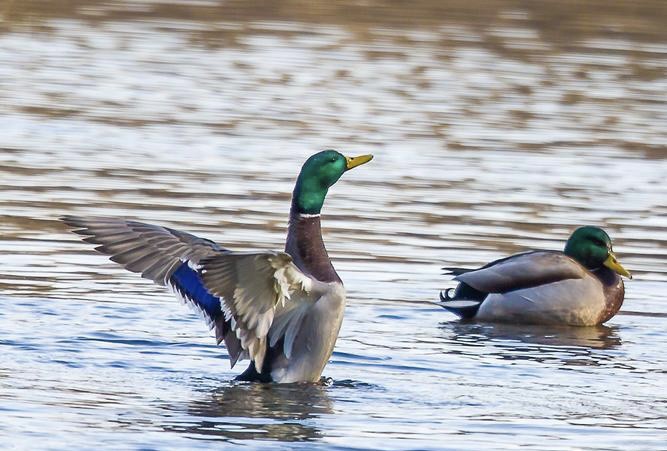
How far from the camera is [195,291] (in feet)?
29.7

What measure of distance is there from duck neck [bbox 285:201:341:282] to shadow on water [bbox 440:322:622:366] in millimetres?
1448

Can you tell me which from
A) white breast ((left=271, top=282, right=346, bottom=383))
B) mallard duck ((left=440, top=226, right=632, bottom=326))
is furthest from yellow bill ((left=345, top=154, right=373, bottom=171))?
mallard duck ((left=440, top=226, right=632, bottom=326))

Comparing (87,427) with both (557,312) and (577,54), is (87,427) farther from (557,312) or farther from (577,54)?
(577,54)

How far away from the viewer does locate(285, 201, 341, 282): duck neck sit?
28.9ft

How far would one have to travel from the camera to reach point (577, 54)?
2495cm

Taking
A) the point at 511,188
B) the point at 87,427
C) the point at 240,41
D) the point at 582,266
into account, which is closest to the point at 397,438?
the point at 87,427

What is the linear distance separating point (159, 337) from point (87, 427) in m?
2.20

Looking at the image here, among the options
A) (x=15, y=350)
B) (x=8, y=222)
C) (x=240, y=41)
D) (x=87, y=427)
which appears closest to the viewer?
(x=87, y=427)

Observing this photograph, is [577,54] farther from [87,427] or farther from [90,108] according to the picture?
[87,427]

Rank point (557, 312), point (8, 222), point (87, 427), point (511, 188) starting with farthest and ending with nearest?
point (511, 188), point (8, 222), point (557, 312), point (87, 427)

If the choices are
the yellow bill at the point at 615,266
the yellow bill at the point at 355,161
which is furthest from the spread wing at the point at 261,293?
the yellow bill at the point at 615,266

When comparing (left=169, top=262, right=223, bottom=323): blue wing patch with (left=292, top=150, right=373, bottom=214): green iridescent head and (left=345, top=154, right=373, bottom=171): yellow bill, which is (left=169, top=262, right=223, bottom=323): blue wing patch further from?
(left=345, top=154, right=373, bottom=171): yellow bill

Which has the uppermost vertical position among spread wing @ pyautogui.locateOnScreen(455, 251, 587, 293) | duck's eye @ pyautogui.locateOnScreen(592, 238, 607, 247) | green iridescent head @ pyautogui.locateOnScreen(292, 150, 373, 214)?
green iridescent head @ pyautogui.locateOnScreen(292, 150, 373, 214)

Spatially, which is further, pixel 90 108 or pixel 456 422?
pixel 90 108
